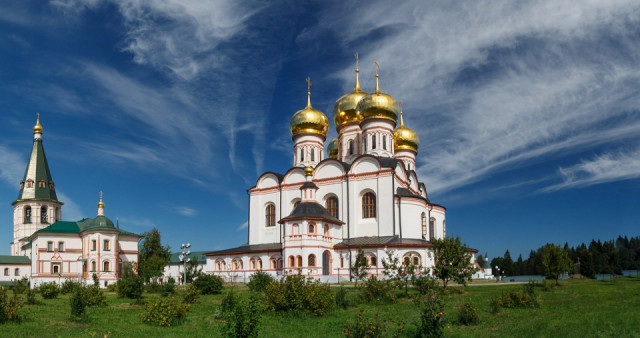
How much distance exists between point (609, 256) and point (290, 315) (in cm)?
4077

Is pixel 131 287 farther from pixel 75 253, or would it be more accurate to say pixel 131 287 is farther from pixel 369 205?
pixel 75 253

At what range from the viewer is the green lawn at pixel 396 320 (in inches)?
497

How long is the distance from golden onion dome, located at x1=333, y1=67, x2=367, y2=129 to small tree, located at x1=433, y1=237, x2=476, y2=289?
21.6 m

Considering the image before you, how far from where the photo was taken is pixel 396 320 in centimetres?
1484

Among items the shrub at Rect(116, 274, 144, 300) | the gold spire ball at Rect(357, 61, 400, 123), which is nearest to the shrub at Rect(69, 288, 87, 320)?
the shrub at Rect(116, 274, 144, 300)

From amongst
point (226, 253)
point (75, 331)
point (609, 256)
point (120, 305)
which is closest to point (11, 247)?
point (226, 253)

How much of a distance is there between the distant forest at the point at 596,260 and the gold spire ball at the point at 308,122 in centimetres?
2232

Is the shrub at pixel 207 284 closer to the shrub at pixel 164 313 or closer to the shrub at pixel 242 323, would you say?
the shrub at pixel 164 313

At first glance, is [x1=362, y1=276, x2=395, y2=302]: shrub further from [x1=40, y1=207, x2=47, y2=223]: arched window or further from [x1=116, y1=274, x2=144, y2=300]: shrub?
[x1=40, y1=207, x2=47, y2=223]: arched window

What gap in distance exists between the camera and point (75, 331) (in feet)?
43.1

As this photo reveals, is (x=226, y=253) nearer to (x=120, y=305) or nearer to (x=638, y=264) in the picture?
(x=120, y=305)

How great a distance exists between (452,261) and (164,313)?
40.4 ft

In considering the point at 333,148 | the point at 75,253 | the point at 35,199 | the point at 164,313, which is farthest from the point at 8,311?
the point at 35,199

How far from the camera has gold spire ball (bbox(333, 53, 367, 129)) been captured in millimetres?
41875
